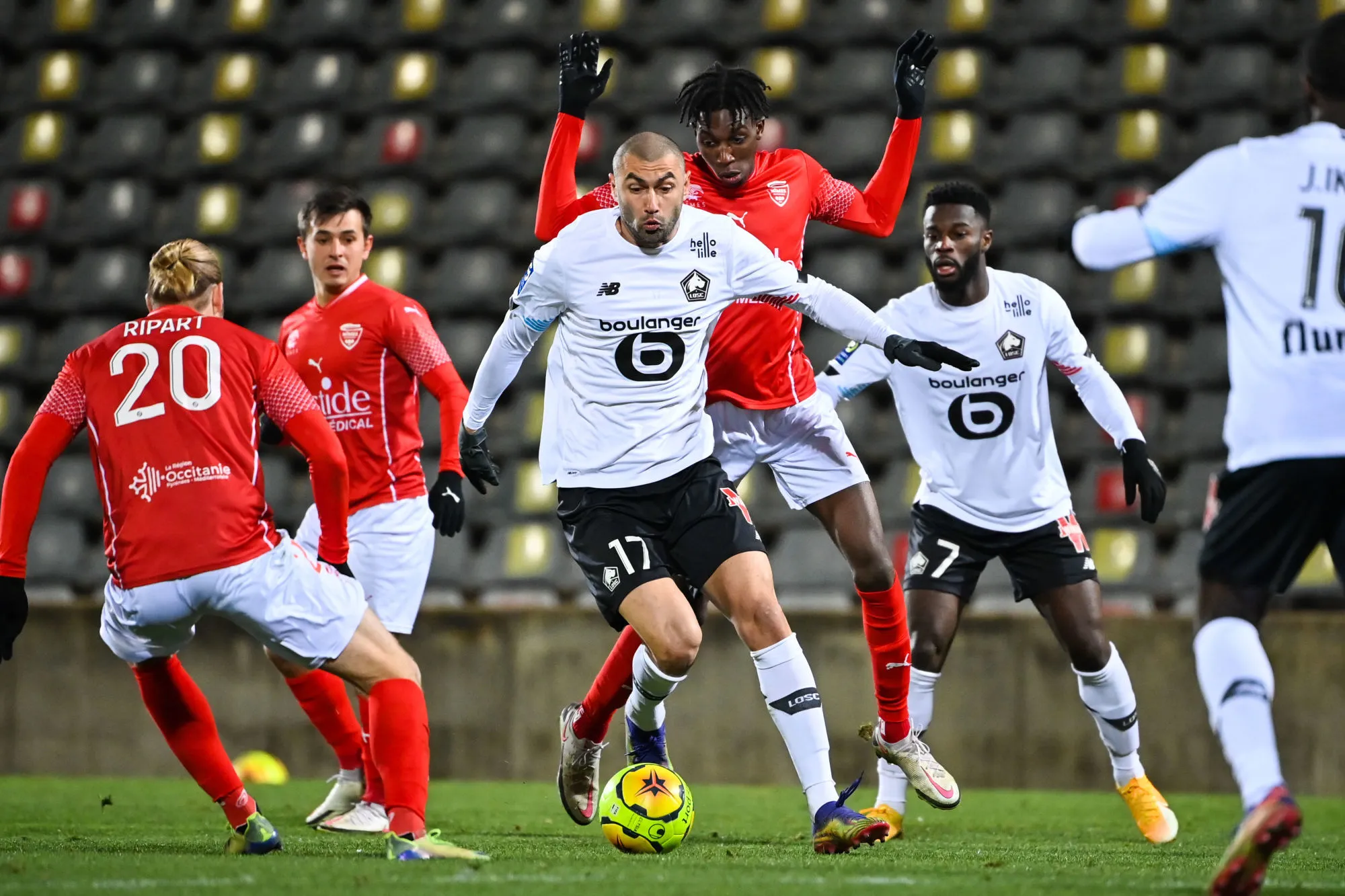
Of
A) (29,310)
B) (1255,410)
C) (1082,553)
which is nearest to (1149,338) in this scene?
(1082,553)

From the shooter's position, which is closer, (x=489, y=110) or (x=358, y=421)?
(x=358, y=421)

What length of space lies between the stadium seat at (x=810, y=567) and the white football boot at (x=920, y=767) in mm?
3441

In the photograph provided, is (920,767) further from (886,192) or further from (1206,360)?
(1206,360)

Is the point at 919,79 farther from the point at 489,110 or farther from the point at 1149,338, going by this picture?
the point at 489,110

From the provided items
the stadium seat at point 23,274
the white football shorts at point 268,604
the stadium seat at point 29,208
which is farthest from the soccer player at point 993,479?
the stadium seat at point 29,208

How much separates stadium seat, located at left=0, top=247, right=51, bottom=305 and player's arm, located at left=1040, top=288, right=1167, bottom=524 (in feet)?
25.9

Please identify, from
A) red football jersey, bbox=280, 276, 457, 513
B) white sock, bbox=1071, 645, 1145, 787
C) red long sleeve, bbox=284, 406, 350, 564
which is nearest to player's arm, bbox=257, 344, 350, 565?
red long sleeve, bbox=284, 406, 350, 564

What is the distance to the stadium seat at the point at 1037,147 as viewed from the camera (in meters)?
10.8

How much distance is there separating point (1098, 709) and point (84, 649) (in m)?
5.70

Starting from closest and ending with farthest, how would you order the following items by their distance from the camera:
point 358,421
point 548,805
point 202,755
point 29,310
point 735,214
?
point 202,755, point 735,214, point 358,421, point 548,805, point 29,310

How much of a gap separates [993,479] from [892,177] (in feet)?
3.93

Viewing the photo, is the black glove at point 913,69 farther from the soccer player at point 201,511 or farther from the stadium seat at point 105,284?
the stadium seat at point 105,284

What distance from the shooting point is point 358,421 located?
6.38m

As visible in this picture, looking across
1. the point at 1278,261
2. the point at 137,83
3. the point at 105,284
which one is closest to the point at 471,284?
the point at 105,284
